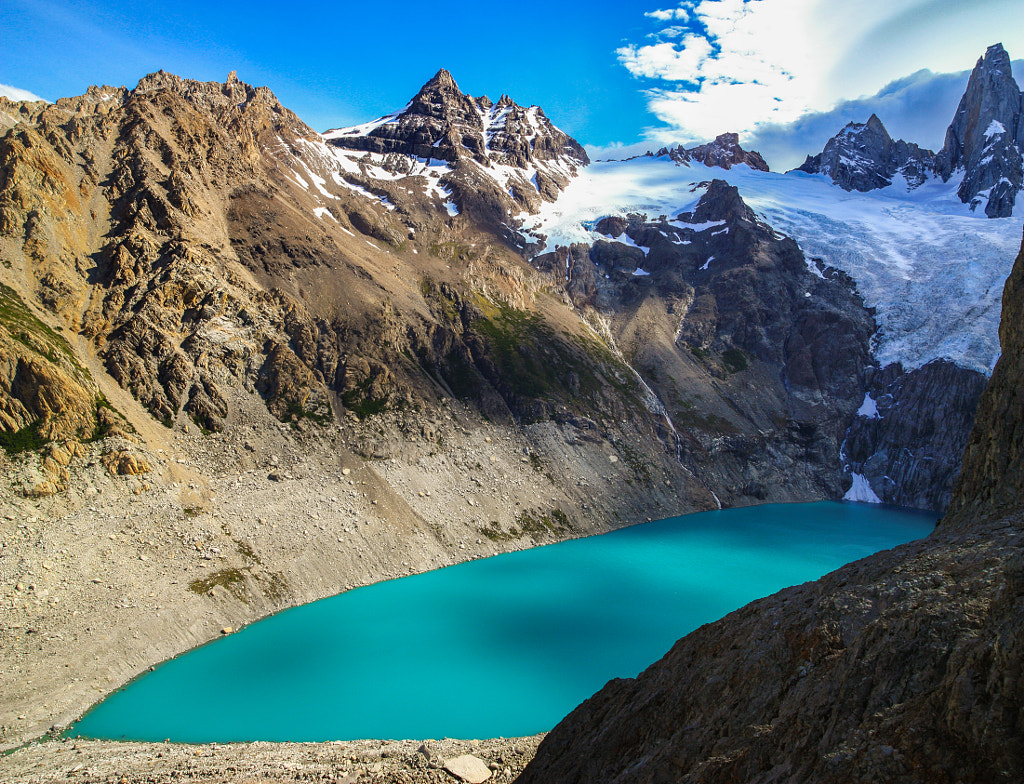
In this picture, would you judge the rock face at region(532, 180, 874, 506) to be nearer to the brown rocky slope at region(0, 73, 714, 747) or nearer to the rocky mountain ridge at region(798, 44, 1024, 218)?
the brown rocky slope at region(0, 73, 714, 747)

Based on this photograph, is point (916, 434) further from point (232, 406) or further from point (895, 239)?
point (232, 406)

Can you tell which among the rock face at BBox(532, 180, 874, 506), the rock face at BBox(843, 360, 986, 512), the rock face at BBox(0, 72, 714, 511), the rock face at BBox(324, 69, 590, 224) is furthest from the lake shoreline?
the rock face at BBox(324, 69, 590, 224)

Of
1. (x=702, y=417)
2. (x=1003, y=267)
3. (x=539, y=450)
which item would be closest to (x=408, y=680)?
(x=539, y=450)

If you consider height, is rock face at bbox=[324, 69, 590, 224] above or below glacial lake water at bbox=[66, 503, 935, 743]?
above

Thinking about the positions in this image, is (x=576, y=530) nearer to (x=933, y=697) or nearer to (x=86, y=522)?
(x=86, y=522)

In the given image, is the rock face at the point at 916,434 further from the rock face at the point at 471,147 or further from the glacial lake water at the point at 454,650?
the rock face at the point at 471,147
